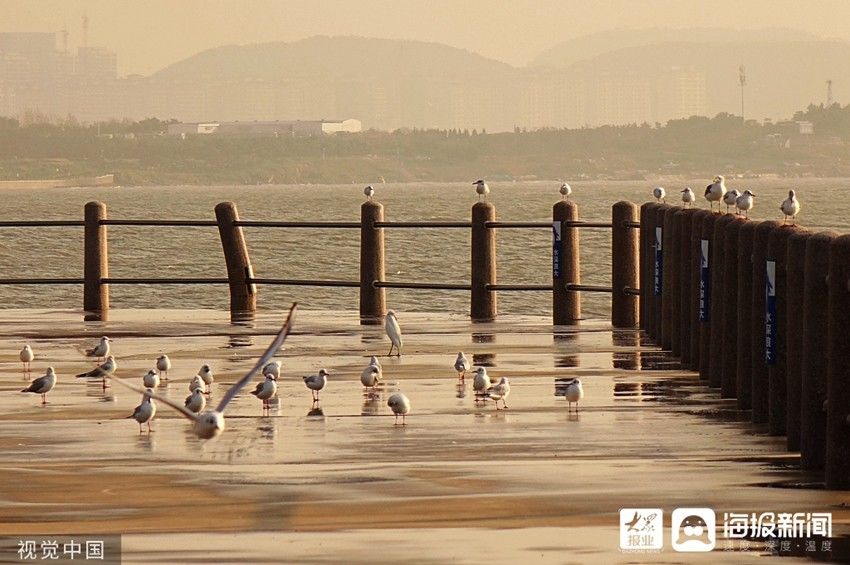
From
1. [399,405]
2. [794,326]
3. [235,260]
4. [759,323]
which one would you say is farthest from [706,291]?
[235,260]

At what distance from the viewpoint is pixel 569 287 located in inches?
795

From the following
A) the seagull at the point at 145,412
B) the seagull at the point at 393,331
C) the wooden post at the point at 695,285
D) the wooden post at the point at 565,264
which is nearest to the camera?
the seagull at the point at 145,412

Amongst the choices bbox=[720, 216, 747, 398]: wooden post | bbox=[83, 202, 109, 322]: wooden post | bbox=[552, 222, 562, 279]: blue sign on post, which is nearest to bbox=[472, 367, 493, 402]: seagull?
bbox=[720, 216, 747, 398]: wooden post

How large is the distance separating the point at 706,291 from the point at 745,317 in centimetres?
178

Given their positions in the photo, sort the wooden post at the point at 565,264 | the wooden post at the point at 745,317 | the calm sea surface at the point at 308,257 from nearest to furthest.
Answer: the wooden post at the point at 745,317
the wooden post at the point at 565,264
the calm sea surface at the point at 308,257

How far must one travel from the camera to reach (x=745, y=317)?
460 inches

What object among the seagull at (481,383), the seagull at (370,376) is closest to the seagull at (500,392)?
the seagull at (481,383)

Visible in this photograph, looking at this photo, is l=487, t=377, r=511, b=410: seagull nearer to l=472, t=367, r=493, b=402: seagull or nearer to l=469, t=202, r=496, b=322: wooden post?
l=472, t=367, r=493, b=402: seagull

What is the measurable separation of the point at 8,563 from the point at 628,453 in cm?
395

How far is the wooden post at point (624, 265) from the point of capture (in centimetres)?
1950

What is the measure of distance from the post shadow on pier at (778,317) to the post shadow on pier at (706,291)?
2388 millimetres

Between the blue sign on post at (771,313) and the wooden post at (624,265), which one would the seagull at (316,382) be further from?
the wooden post at (624,265)

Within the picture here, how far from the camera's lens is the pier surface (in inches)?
320

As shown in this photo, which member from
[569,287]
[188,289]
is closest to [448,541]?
[569,287]
